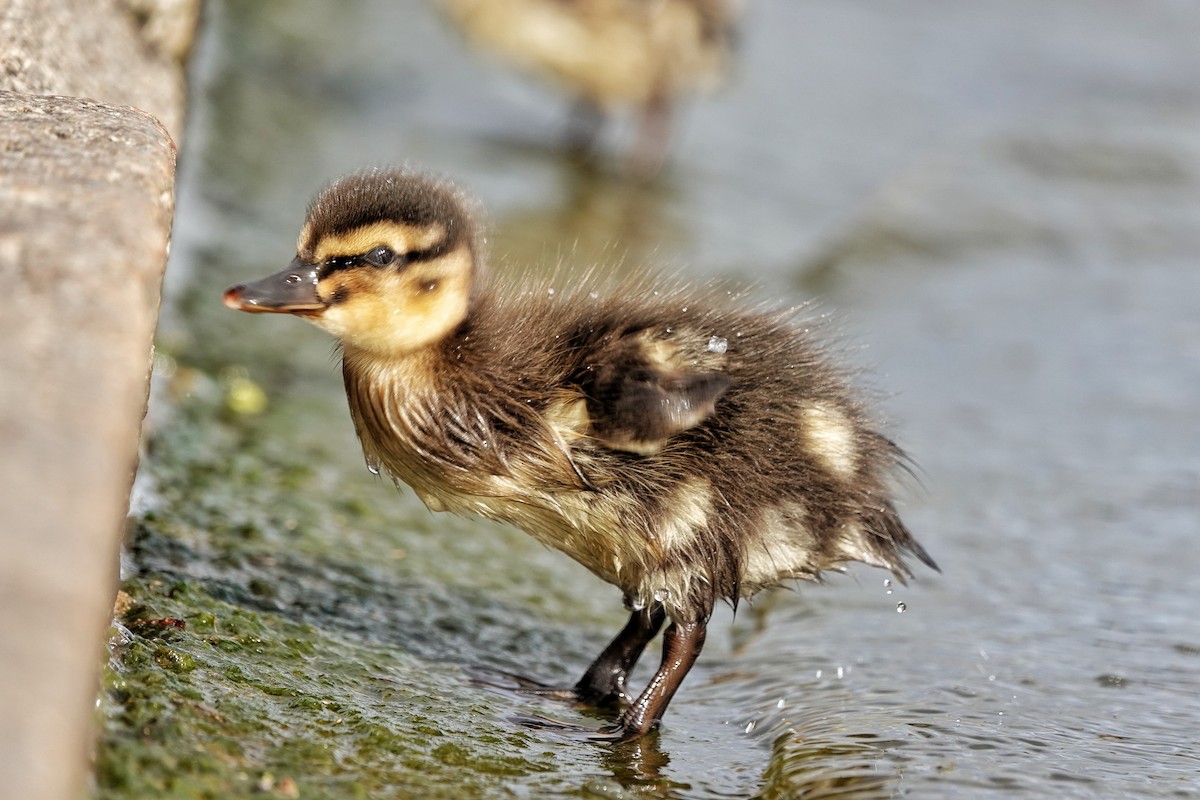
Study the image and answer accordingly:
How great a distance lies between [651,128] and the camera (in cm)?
1074

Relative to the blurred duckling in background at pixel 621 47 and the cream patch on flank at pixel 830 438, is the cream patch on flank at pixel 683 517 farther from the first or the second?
the blurred duckling in background at pixel 621 47

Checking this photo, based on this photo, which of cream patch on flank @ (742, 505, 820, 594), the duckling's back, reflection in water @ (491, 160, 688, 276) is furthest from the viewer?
reflection in water @ (491, 160, 688, 276)

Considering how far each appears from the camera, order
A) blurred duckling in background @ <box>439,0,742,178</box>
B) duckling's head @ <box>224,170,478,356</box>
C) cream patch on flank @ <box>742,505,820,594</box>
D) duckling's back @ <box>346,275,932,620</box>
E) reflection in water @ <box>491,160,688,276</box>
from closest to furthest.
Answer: duckling's head @ <box>224,170,478,356</box> → duckling's back @ <box>346,275,932,620</box> → cream patch on flank @ <box>742,505,820,594</box> → reflection in water @ <box>491,160,688,276</box> → blurred duckling in background @ <box>439,0,742,178</box>

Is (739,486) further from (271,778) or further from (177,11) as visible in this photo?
(177,11)

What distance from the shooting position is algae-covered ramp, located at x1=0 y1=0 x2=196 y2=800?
1.86 m

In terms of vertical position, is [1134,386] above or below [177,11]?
below

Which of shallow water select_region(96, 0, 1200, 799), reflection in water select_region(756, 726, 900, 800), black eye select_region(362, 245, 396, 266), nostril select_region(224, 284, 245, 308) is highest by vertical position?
black eye select_region(362, 245, 396, 266)

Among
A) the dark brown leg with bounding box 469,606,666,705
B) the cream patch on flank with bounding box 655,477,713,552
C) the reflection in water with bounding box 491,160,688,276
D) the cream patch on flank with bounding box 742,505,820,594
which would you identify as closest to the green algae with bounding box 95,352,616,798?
the dark brown leg with bounding box 469,606,666,705

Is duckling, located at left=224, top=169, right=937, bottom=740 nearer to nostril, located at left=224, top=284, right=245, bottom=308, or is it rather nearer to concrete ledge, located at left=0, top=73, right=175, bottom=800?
nostril, located at left=224, top=284, right=245, bottom=308

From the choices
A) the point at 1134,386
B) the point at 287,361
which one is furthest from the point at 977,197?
the point at 287,361

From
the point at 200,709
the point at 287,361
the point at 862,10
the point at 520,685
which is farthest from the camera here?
the point at 862,10

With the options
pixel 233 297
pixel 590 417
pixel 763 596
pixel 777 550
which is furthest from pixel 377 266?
pixel 763 596

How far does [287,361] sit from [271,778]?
3438mm

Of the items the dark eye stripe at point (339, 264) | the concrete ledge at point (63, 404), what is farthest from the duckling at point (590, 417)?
the concrete ledge at point (63, 404)
